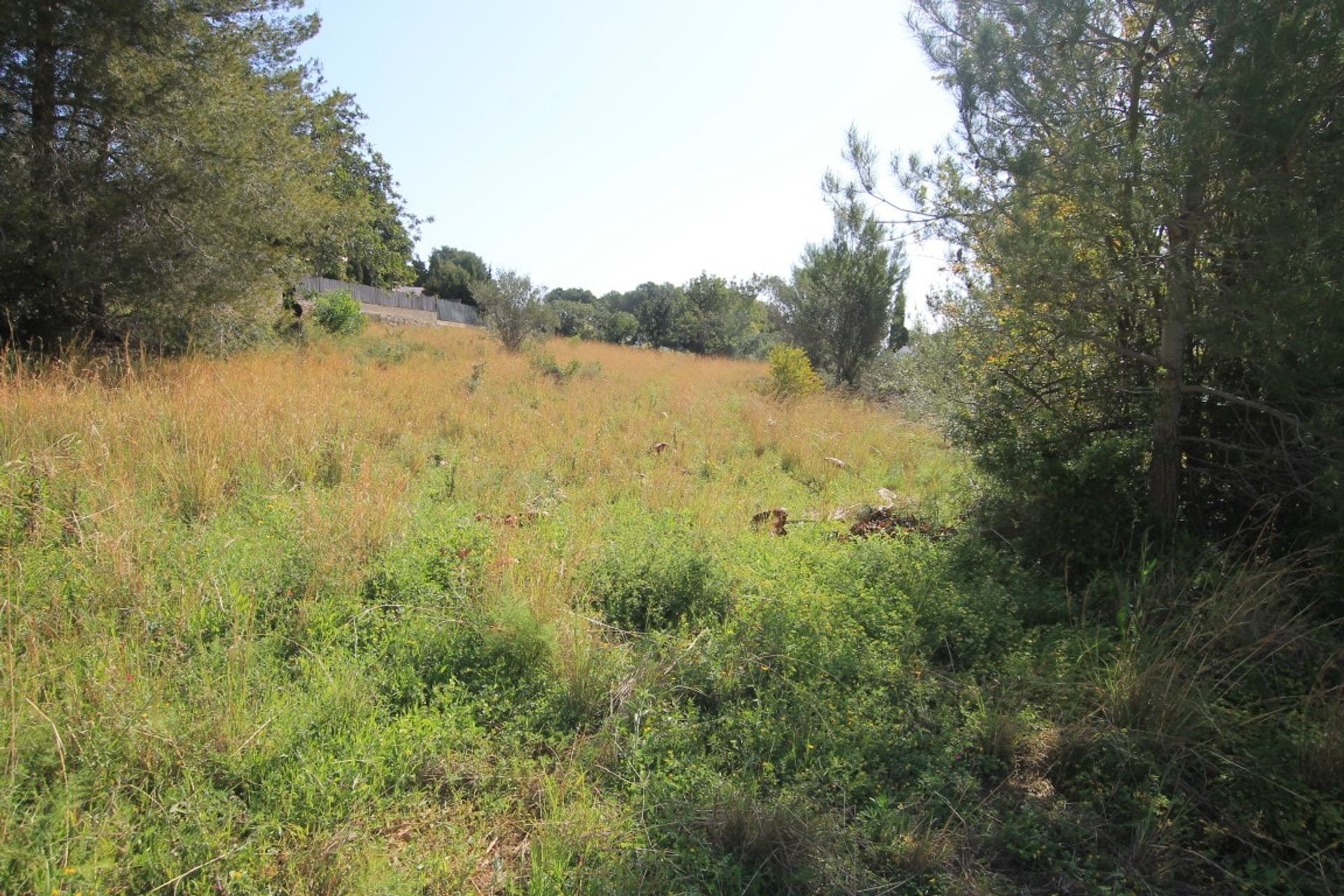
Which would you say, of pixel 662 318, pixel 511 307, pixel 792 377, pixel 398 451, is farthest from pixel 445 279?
pixel 398 451

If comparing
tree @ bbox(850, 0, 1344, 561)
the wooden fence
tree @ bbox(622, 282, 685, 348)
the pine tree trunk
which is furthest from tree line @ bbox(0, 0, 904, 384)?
tree @ bbox(622, 282, 685, 348)

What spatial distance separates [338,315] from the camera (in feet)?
48.2

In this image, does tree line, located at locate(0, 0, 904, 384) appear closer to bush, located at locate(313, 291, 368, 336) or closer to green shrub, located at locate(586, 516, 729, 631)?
green shrub, located at locate(586, 516, 729, 631)

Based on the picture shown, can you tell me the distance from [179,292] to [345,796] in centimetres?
815

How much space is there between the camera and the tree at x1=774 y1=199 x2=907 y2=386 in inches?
667

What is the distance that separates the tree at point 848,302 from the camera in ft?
55.6

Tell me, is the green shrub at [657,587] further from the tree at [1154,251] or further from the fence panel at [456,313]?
the fence panel at [456,313]

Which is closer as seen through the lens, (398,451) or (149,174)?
(398,451)

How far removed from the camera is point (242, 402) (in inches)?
230

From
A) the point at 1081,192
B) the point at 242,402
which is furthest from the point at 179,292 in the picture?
the point at 1081,192

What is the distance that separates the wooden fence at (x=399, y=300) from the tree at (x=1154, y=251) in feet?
65.4

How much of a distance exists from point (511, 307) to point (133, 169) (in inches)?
395

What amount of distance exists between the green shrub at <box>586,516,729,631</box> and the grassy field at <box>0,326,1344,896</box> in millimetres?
18

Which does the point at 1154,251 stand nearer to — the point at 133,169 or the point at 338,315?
the point at 133,169
